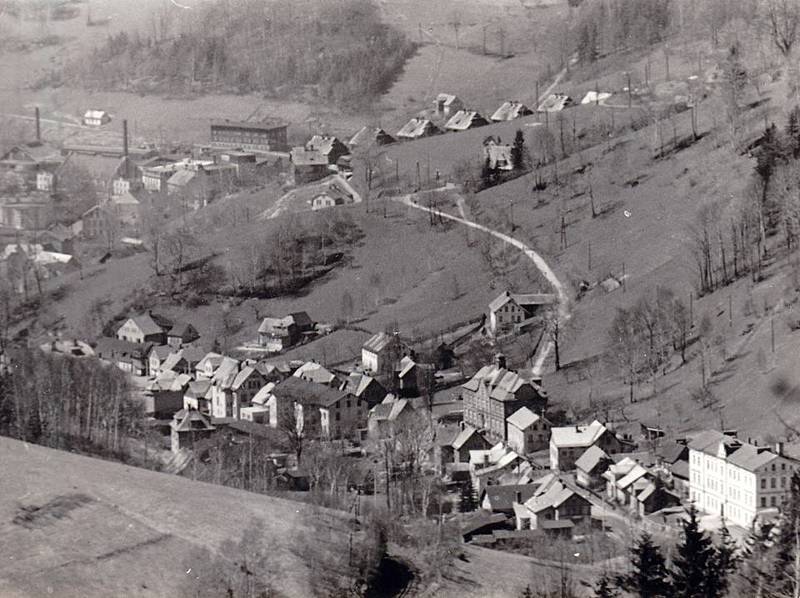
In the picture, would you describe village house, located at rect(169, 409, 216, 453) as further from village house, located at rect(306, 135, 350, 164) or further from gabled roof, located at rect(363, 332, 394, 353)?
village house, located at rect(306, 135, 350, 164)

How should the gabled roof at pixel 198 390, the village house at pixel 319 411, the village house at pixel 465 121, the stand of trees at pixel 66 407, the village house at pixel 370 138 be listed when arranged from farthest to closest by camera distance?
1. the village house at pixel 370 138
2. the village house at pixel 465 121
3. the gabled roof at pixel 198 390
4. the village house at pixel 319 411
5. the stand of trees at pixel 66 407

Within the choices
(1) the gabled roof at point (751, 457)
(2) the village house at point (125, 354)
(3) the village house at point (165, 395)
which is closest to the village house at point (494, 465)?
(1) the gabled roof at point (751, 457)

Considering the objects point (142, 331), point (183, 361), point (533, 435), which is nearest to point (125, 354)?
point (142, 331)

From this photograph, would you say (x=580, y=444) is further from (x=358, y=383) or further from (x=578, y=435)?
(x=358, y=383)

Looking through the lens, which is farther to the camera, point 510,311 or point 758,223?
point 510,311

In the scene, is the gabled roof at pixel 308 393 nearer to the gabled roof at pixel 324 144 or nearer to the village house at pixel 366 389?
the village house at pixel 366 389
